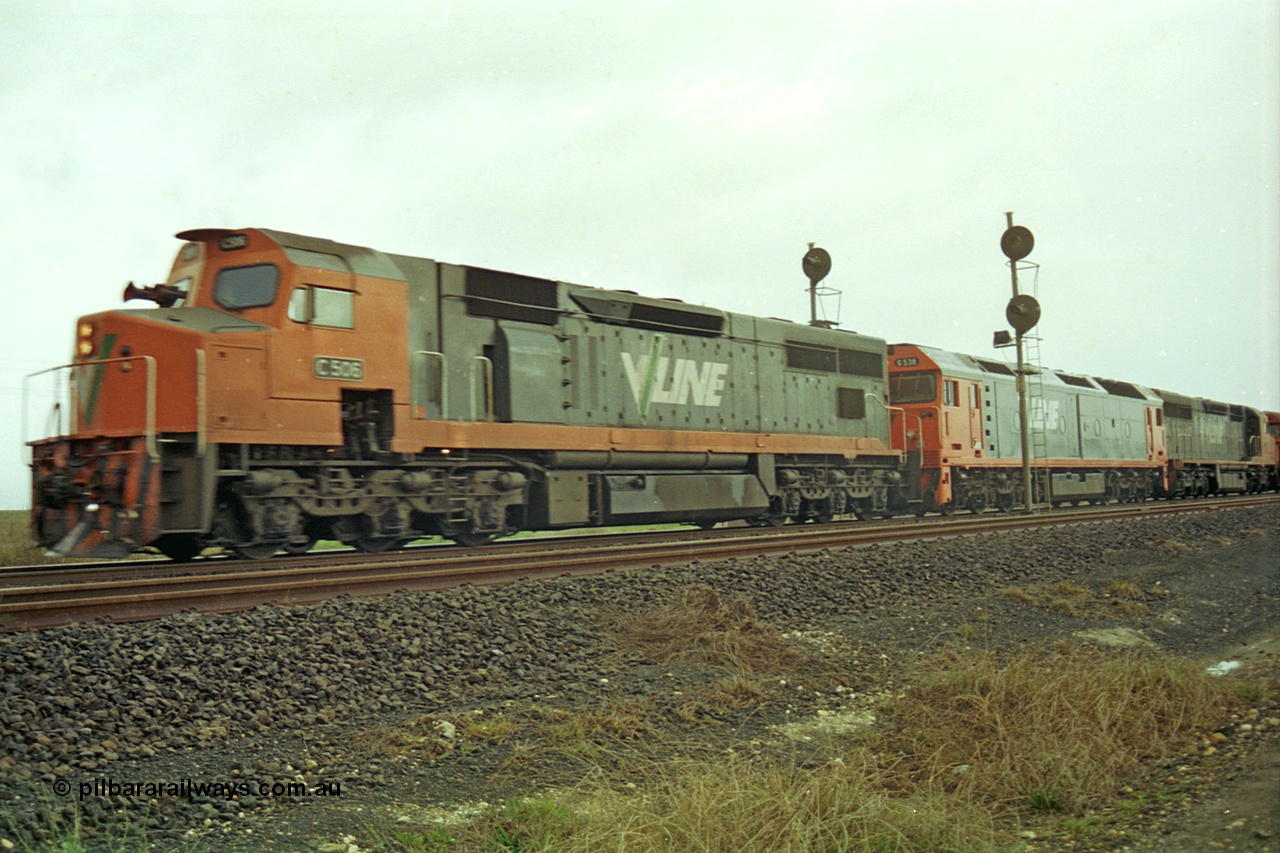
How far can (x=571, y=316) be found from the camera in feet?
40.8

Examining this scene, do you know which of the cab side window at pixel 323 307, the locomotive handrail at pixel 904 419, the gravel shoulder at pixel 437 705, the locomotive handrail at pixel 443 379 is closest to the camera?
the gravel shoulder at pixel 437 705

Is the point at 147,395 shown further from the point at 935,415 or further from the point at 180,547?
the point at 935,415

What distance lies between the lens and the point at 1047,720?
5.21m

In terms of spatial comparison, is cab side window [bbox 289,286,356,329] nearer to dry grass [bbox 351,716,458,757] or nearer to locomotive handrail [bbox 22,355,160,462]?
locomotive handrail [bbox 22,355,160,462]

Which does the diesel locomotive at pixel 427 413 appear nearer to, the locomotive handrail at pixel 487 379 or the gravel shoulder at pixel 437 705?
the locomotive handrail at pixel 487 379

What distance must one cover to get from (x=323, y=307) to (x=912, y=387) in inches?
515

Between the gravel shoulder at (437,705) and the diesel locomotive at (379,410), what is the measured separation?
3.07 metres

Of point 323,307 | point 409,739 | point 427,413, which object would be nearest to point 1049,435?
point 427,413

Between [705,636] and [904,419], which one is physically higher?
[904,419]

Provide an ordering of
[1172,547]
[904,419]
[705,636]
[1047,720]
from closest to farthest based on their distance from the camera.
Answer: [1047,720] → [705,636] → [1172,547] → [904,419]

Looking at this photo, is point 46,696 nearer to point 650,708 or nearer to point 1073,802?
point 650,708

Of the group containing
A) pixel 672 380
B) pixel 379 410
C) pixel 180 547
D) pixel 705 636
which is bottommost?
pixel 705 636

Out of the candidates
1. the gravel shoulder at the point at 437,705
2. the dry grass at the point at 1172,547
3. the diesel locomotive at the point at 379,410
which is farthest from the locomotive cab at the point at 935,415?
the gravel shoulder at the point at 437,705

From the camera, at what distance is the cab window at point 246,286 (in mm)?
9406
